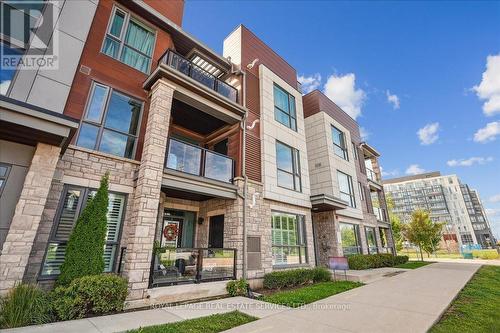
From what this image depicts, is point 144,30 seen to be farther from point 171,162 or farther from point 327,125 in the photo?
point 327,125

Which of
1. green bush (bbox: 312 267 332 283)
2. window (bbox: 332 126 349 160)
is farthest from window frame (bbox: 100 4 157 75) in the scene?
window (bbox: 332 126 349 160)

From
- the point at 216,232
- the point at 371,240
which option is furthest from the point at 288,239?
the point at 371,240

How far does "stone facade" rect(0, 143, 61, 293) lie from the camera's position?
4695mm

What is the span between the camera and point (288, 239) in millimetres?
11062

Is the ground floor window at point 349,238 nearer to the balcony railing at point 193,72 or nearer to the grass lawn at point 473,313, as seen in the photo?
the grass lawn at point 473,313

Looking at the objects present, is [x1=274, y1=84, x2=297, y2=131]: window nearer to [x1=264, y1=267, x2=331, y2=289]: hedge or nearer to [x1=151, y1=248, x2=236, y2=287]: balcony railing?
[x1=264, y1=267, x2=331, y2=289]: hedge

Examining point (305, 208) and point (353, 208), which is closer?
point (305, 208)

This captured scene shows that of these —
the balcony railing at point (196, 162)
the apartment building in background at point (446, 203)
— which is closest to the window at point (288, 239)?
the balcony railing at point (196, 162)

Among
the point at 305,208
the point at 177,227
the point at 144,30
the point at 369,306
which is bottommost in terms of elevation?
the point at 369,306

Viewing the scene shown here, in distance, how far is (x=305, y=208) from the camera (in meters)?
12.4

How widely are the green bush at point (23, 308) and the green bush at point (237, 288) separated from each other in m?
4.64

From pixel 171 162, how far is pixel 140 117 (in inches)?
77.0

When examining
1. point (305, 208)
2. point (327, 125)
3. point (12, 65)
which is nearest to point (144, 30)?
point (12, 65)

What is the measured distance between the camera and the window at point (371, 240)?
16959mm
